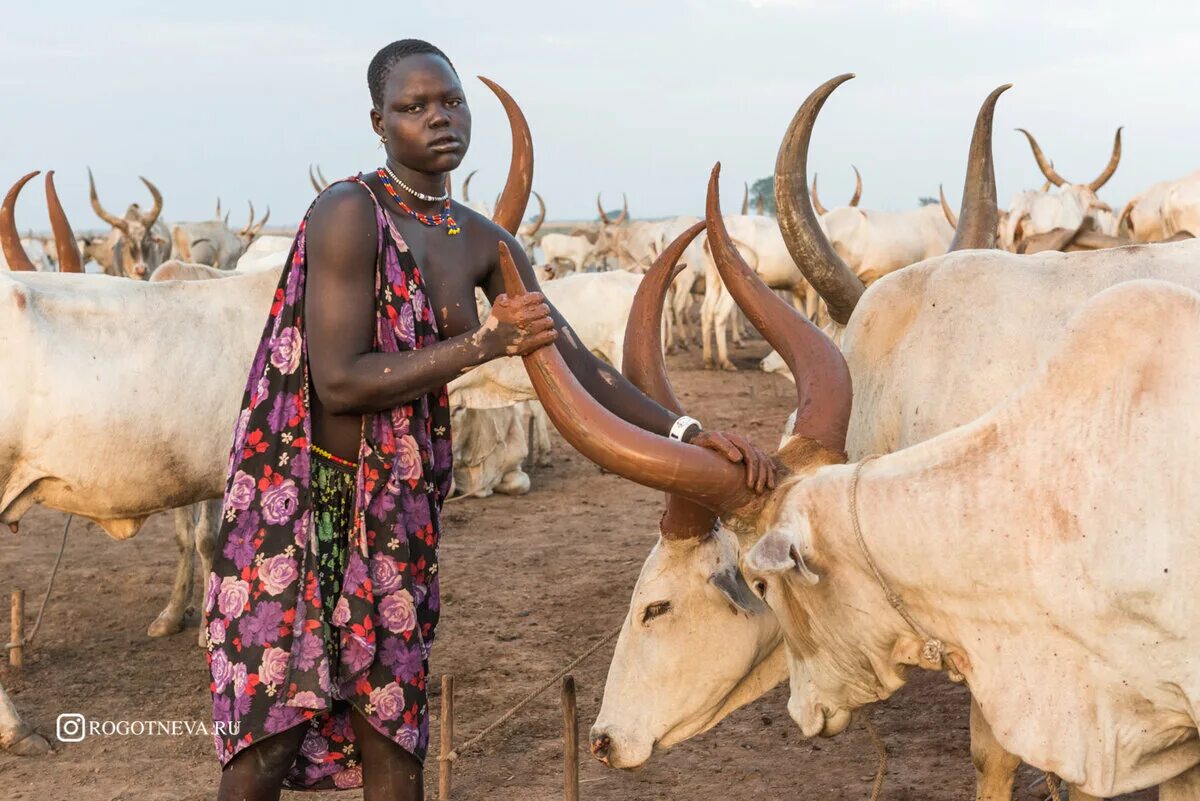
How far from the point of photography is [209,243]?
1975cm

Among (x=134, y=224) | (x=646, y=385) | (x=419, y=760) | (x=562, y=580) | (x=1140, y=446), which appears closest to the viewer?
(x=1140, y=446)

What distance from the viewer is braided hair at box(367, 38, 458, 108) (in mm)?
2766

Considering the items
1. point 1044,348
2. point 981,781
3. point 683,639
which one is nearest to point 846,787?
point 981,781

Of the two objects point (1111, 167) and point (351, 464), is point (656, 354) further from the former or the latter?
point (1111, 167)

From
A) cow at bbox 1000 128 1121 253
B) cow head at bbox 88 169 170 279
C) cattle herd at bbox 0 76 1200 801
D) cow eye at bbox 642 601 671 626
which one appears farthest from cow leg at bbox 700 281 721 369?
cow eye at bbox 642 601 671 626

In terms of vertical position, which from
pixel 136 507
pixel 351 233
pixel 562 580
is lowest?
pixel 562 580

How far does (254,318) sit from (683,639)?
8.27 feet

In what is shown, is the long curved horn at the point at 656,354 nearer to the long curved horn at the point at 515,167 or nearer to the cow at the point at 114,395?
the long curved horn at the point at 515,167

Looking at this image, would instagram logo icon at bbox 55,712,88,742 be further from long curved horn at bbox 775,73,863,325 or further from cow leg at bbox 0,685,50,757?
long curved horn at bbox 775,73,863,325

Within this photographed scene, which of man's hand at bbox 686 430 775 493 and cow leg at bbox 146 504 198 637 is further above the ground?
man's hand at bbox 686 430 775 493

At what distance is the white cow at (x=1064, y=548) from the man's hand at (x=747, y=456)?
3.1 inches

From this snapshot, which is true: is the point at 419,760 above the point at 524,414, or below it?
above

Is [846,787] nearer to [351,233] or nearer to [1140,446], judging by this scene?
[1140,446]

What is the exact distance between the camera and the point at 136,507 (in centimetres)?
491
